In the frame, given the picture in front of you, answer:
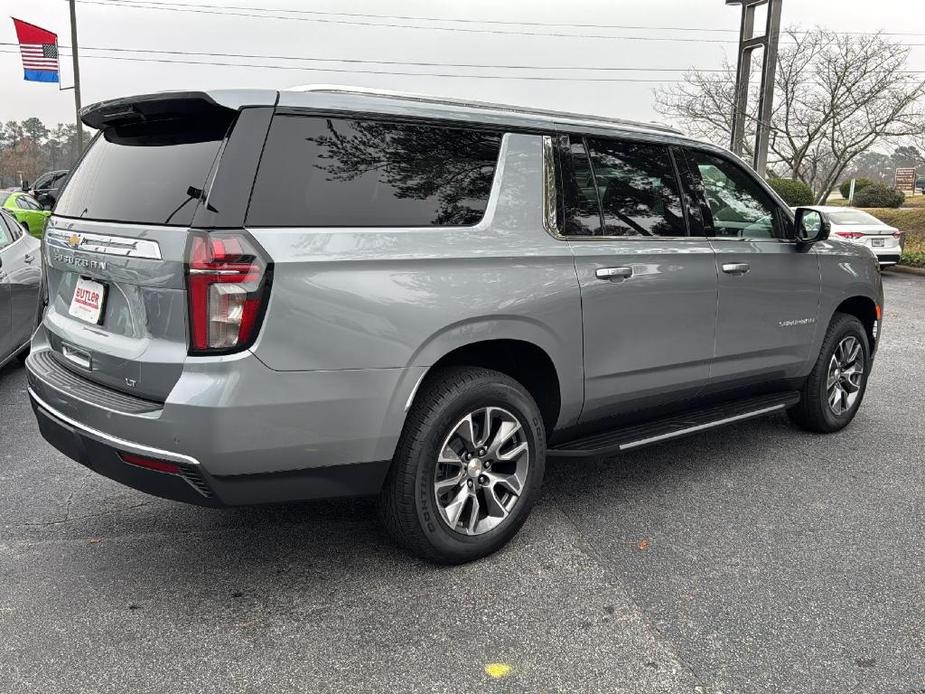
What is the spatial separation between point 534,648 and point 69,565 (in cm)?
194

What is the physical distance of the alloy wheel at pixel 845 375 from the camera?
5.16m

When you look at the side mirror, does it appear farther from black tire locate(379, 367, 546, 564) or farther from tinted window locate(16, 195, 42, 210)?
tinted window locate(16, 195, 42, 210)

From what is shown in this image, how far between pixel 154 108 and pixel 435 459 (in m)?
1.66

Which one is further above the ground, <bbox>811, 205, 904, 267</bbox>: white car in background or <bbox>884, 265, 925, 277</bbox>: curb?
<bbox>811, 205, 904, 267</bbox>: white car in background

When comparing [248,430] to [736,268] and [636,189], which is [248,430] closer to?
[636,189]

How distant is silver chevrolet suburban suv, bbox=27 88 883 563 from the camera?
2.65 meters

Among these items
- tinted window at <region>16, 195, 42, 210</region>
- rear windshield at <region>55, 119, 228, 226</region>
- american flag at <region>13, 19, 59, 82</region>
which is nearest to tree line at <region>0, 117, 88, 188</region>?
american flag at <region>13, 19, 59, 82</region>

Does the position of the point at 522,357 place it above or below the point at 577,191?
below

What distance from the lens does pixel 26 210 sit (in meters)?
13.9

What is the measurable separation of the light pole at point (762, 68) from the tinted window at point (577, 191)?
19.2m

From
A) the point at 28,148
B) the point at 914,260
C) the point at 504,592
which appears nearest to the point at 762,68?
the point at 914,260

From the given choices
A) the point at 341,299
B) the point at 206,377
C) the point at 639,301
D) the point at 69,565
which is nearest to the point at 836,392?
the point at 639,301

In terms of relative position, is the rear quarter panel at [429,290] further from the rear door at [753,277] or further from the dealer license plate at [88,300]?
the rear door at [753,277]

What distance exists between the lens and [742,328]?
432 centimetres
